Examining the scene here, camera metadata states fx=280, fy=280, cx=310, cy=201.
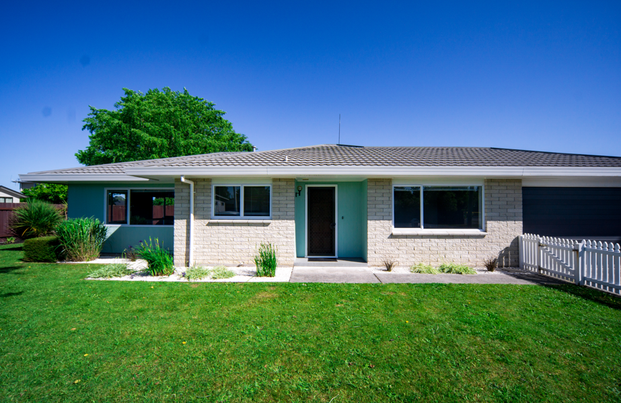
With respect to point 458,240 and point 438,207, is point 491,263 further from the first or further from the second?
point 438,207

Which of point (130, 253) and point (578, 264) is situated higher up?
point (578, 264)

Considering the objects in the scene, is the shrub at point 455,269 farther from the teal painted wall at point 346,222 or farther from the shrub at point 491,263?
the teal painted wall at point 346,222

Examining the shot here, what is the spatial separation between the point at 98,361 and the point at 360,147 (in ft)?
36.0

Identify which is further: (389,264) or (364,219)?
(364,219)

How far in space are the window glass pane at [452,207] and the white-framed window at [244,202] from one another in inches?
192

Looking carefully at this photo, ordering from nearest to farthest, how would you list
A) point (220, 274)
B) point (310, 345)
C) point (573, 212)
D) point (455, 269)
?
point (310, 345) < point (220, 274) < point (455, 269) < point (573, 212)

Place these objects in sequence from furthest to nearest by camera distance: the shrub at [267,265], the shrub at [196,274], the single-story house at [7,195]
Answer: the single-story house at [7,195] < the shrub at [267,265] < the shrub at [196,274]

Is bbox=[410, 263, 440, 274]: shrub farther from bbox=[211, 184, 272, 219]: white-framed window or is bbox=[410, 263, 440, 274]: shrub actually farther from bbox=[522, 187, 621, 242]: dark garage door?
bbox=[211, 184, 272, 219]: white-framed window

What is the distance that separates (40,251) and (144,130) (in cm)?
2071

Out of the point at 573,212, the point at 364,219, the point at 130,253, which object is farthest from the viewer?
the point at 130,253

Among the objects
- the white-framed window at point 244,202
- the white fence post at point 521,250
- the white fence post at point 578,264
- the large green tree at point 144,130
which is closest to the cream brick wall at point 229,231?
the white-framed window at point 244,202

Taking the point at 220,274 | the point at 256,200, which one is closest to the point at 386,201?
the point at 256,200

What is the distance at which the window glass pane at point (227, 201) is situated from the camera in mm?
8562

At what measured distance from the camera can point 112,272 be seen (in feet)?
24.4
